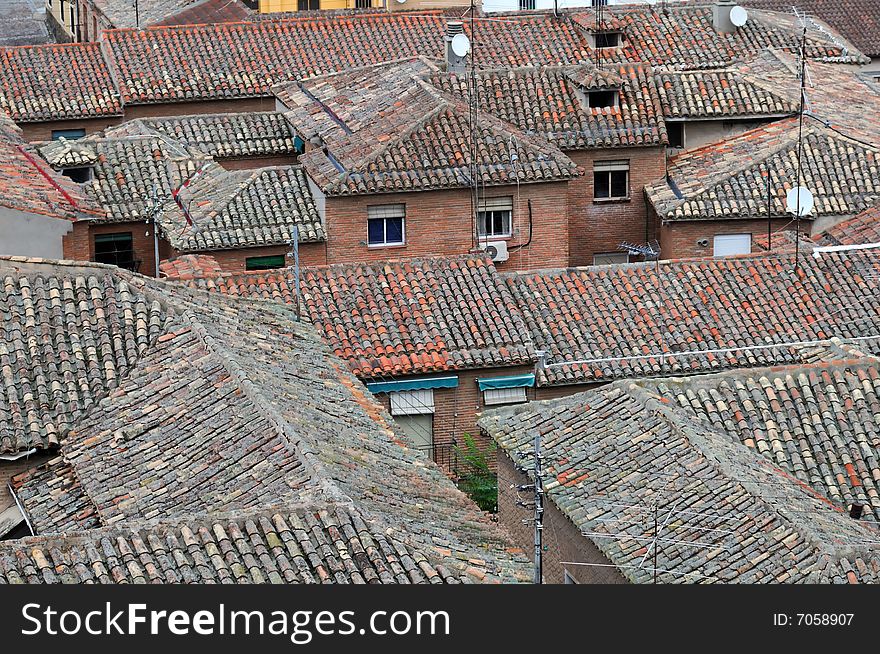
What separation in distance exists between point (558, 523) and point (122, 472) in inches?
210

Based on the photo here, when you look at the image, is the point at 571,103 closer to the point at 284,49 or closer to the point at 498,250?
the point at 498,250

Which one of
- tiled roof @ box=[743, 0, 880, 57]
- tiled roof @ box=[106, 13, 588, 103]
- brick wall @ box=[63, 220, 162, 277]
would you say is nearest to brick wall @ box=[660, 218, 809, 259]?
brick wall @ box=[63, 220, 162, 277]

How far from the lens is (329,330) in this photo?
29203 millimetres

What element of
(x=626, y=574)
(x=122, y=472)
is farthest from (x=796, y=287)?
(x=122, y=472)

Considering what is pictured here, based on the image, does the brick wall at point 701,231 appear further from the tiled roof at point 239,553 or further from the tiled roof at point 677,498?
the tiled roof at point 239,553

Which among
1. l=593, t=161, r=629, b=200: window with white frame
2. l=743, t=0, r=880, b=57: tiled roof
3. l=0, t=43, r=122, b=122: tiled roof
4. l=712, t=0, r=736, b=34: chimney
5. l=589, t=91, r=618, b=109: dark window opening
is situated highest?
l=743, t=0, r=880, b=57: tiled roof

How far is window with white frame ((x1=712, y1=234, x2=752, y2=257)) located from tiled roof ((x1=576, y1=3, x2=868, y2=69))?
992cm

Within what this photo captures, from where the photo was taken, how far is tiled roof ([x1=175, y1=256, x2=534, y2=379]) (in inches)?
1145

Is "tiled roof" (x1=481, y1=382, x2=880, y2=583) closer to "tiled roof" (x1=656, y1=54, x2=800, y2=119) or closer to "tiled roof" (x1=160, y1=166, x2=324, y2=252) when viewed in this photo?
"tiled roof" (x1=160, y1=166, x2=324, y2=252)

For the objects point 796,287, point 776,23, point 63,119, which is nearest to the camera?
point 796,287

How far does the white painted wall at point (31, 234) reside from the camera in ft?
92.0

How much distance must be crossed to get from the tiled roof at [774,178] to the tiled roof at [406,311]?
8.16 m

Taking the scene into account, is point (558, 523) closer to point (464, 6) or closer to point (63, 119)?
point (63, 119)

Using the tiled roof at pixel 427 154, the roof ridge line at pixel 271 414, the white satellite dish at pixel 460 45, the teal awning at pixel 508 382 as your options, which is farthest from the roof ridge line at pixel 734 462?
the white satellite dish at pixel 460 45
